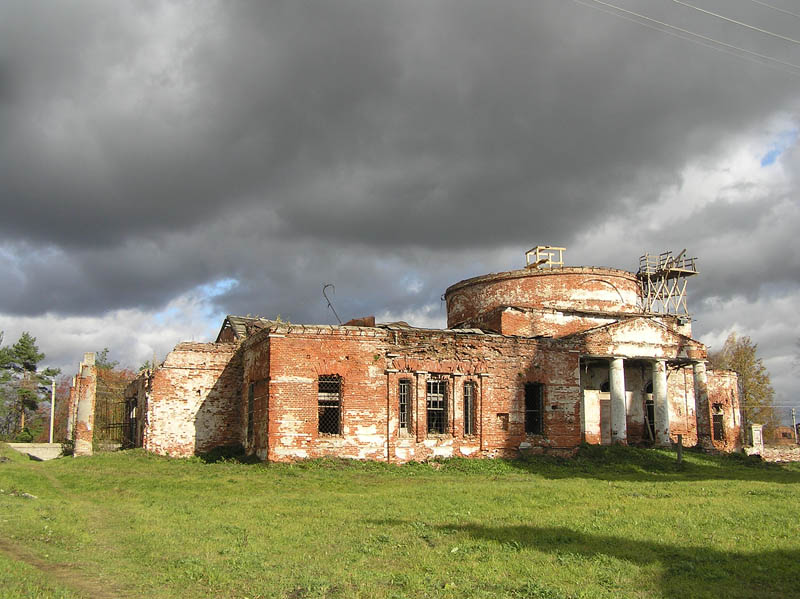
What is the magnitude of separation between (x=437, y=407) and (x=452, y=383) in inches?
37.4

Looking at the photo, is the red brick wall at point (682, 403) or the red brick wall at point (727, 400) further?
the red brick wall at point (727, 400)

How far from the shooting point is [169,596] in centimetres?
712

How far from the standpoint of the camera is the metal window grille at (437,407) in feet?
75.5

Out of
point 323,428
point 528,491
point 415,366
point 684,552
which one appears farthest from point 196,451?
point 684,552

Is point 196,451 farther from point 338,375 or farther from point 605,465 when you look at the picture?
Result: point 605,465

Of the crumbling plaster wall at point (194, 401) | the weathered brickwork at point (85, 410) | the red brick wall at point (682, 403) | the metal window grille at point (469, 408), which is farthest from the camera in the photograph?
the red brick wall at point (682, 403)

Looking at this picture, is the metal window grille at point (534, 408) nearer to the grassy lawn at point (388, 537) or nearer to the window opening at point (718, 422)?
the grassy lawn at point (388, 537)

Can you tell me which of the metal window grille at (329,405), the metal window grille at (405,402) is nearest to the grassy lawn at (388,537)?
the metal window grille at (329,405)

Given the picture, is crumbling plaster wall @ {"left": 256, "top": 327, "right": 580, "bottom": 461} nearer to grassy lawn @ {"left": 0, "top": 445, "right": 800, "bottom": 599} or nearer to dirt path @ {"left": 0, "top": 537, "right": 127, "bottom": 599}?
grassy lawn @ {"left": 0, "top": 445, "right": 800, "bottom": 599}

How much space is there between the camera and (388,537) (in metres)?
10.0

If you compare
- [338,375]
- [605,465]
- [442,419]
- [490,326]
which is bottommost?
[605,465]

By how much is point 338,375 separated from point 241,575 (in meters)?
13.7

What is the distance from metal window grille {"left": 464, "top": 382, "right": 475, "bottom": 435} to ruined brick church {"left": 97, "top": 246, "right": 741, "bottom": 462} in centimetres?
5

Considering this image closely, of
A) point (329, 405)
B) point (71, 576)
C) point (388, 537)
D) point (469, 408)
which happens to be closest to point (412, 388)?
point (469, 408)
